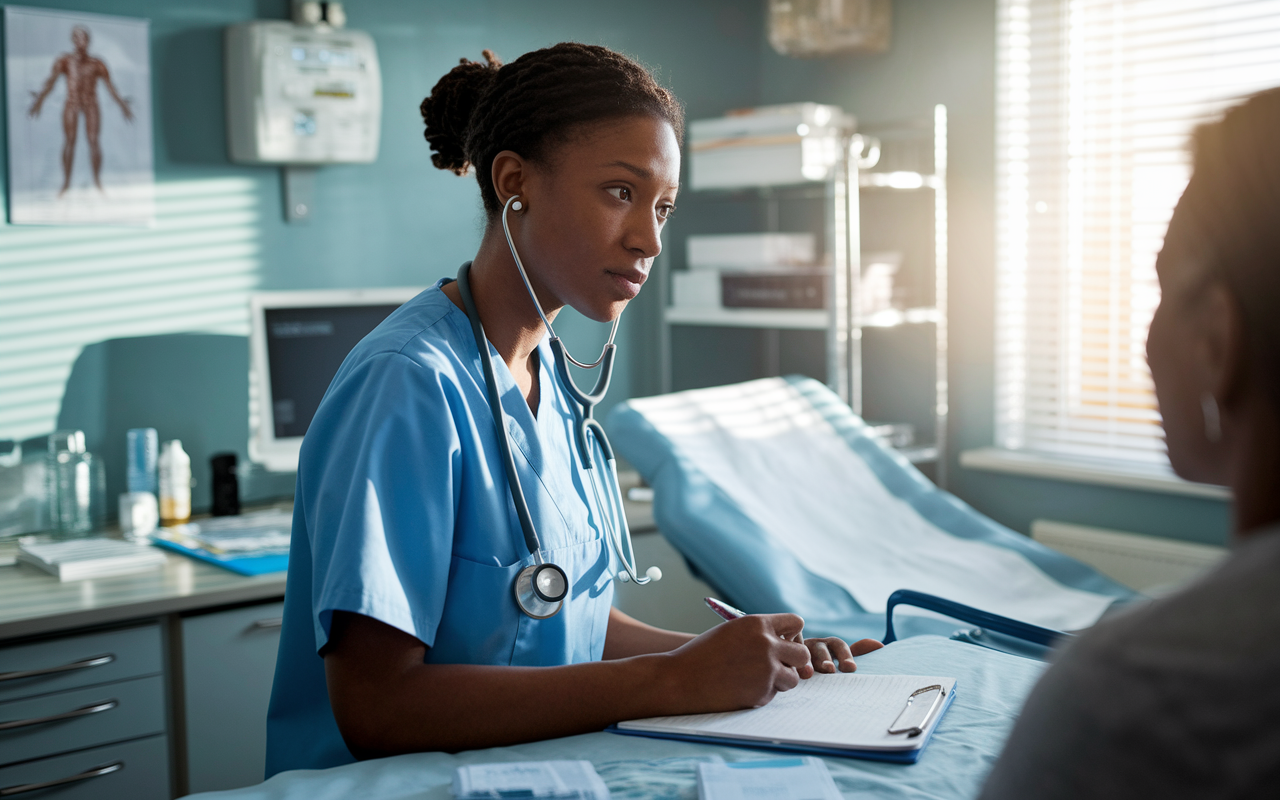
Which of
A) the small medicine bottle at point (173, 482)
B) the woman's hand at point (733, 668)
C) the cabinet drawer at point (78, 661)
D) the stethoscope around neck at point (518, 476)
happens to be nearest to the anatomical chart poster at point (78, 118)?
the small medicine bottle at point (173, 482)

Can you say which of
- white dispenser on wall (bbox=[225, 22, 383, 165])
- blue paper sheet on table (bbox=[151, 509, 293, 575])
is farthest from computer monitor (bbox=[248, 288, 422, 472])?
white dispenser on wall (bbox=[225, 22, 383, 165])

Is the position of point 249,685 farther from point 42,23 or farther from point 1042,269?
point 1042,269

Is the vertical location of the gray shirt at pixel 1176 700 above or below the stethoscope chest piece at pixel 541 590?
above

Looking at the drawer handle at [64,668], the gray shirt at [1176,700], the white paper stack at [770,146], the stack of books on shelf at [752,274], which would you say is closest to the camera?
the gray shirt at [1176,700]

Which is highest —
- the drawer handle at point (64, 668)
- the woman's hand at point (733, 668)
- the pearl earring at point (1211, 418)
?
the pearl earring at point (1211, 418)

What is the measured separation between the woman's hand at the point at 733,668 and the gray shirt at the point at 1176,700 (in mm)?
535

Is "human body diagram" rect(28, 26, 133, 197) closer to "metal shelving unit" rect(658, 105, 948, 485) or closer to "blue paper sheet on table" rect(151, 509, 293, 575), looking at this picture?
"blue paper sheet on table" rect(151, 509, 293, 575)

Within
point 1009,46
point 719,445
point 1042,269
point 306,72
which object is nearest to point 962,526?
point 719,445

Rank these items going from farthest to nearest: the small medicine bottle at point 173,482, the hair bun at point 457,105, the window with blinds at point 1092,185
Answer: the window with blinds at point 1092,185
the small medicine bottle at point 173,482
the hair bun at point 457,105

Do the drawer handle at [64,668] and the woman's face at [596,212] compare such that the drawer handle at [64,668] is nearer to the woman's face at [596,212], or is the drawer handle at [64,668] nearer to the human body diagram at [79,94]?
the human body diagram at [79,94]

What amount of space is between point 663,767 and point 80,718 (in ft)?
4.55

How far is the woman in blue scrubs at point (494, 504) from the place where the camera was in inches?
37.6

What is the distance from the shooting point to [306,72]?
2.49 m

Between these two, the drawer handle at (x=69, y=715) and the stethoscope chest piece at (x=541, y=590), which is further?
the drawer handle at (x=69, y=715)
